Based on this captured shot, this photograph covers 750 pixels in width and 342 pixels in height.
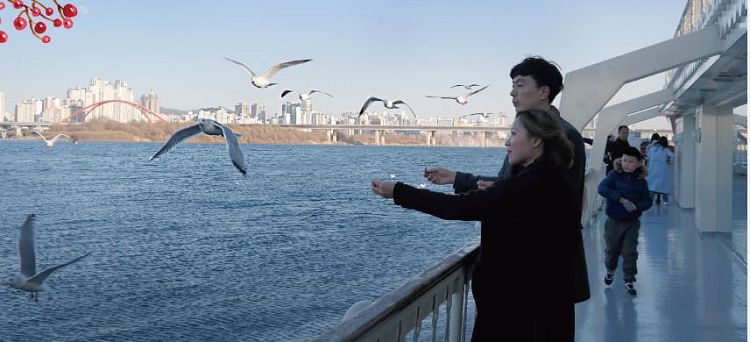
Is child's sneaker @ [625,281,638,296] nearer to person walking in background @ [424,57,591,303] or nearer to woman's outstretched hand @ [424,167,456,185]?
person walking in background @ [424,57,591,303]

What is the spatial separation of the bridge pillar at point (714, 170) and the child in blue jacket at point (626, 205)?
15.3 feet

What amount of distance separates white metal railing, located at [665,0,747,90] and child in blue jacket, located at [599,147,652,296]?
1.20 m

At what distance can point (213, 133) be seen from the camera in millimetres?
5301

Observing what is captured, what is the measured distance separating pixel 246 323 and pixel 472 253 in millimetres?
13232

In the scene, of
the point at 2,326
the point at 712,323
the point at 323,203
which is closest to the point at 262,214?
the point at 323,203

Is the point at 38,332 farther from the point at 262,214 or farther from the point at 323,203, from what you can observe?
the point at 323,203

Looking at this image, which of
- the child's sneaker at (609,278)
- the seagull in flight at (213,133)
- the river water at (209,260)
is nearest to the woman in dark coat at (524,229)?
the seagull in flight at (213,133)

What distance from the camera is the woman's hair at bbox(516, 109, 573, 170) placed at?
2.37 meters

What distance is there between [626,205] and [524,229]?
14.6ft

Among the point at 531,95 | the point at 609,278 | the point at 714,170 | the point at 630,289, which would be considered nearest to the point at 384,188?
the point at 531,95

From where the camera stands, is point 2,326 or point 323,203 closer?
point 2,326

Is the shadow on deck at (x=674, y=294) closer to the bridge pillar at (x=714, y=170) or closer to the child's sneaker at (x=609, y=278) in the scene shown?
the child's sneaker at (x=609, y=278)

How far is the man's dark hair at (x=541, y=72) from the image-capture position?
3.00m

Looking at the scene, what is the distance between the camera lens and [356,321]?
1889 millimetres
